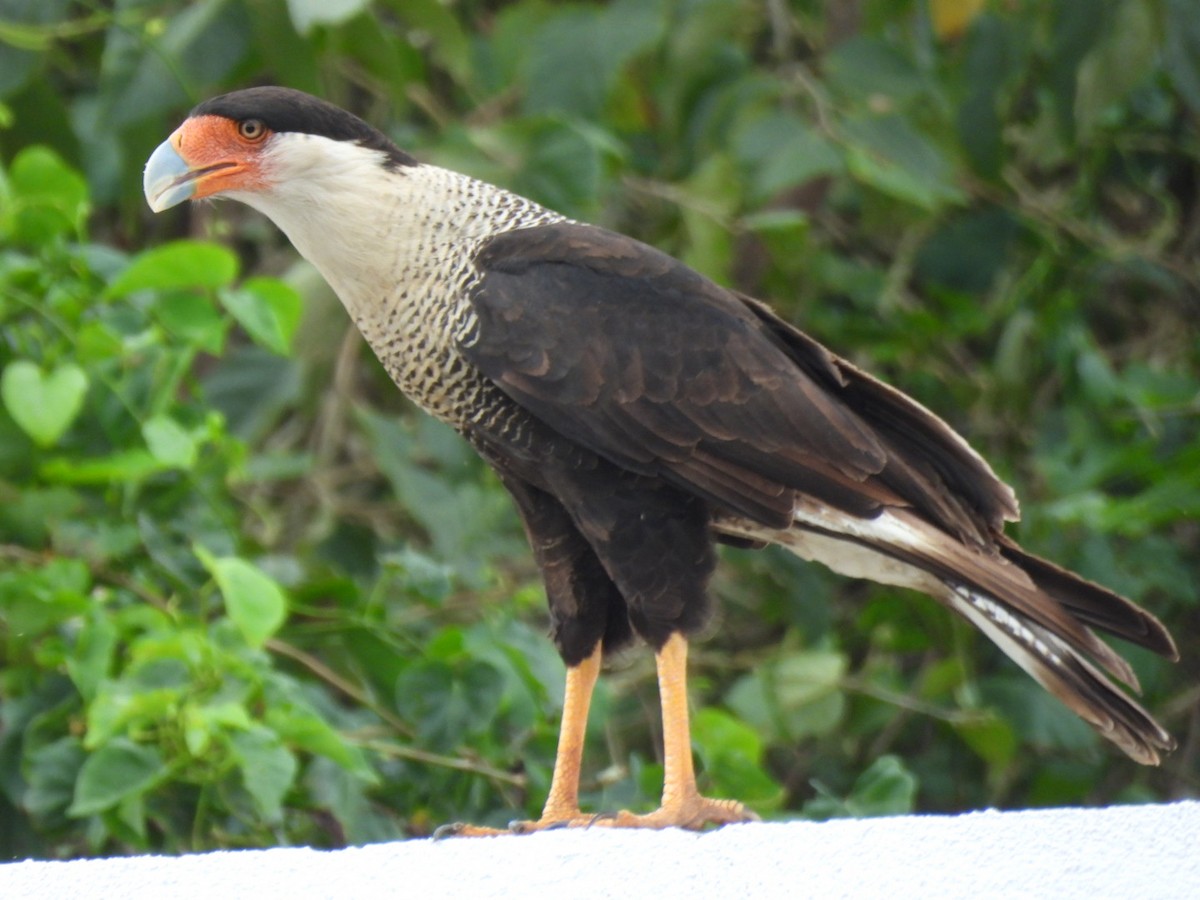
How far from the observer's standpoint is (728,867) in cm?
229

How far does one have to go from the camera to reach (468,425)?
9.39 ft

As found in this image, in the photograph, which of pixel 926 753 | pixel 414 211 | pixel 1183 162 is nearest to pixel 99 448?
pixel 414 211

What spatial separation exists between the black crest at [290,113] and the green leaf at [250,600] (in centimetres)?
72

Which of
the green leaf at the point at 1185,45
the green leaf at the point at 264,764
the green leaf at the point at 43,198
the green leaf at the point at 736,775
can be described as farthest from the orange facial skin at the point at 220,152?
the green leaf at the point at 1185,45

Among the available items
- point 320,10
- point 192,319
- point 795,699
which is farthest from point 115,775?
point 795,699

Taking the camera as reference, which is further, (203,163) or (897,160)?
(897,160)

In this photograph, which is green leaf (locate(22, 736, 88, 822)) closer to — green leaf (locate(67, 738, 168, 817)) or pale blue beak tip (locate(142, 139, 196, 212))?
green leaf (locate(67, 738, 168, 817))

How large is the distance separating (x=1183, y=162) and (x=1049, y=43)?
1.61 m

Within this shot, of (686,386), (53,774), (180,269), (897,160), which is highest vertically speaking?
(897,160)

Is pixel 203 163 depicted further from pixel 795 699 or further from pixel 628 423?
pixel 795 699

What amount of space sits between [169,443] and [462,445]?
1.09 m

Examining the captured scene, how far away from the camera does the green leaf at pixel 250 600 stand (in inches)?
118

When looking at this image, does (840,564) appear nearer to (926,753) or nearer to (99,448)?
(99,448)

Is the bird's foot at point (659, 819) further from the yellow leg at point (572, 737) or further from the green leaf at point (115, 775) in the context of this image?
the green leaf at point (115, 775)
